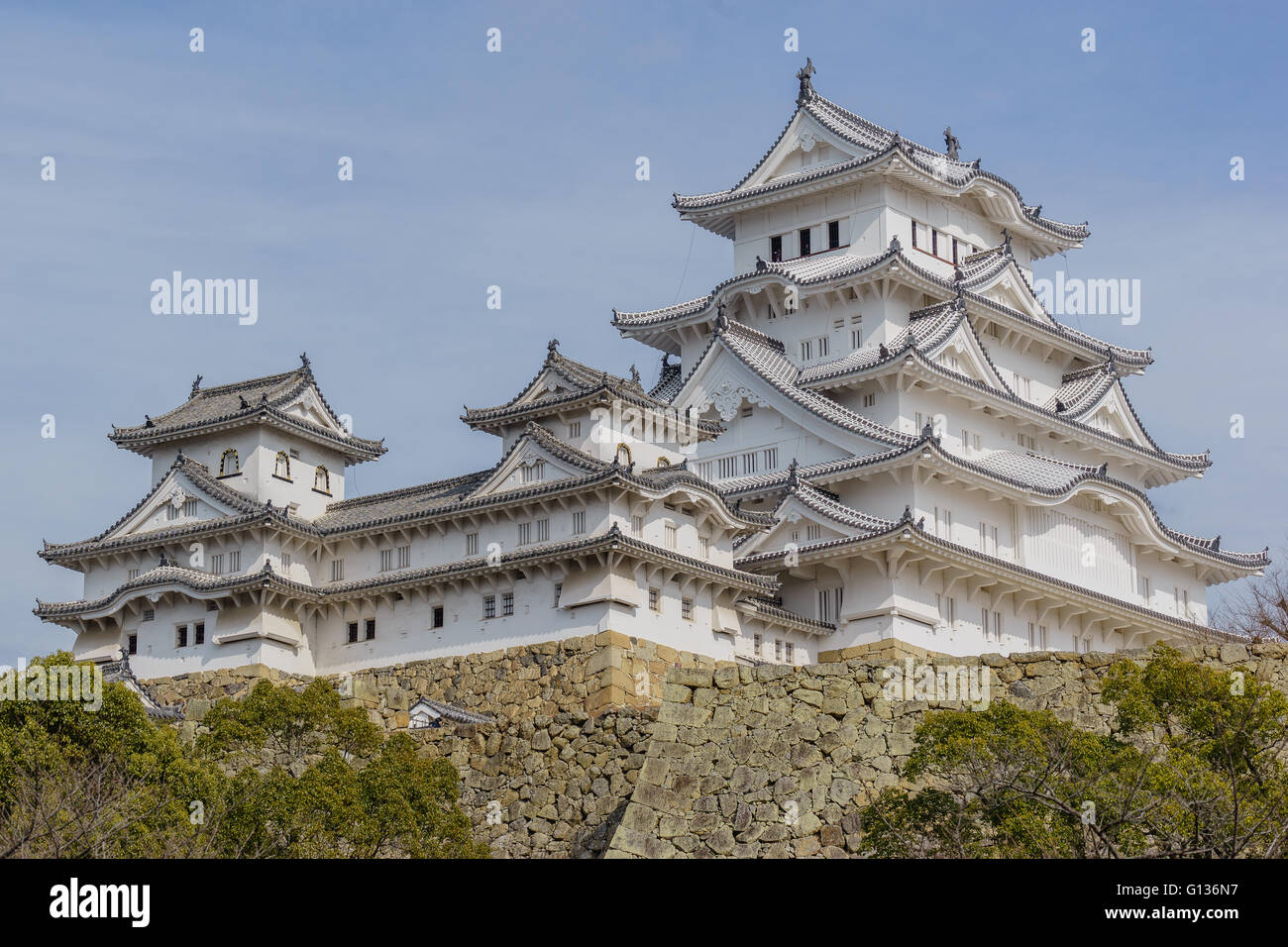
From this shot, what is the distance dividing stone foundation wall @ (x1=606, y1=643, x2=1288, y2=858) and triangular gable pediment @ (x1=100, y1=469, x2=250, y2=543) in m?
19.9

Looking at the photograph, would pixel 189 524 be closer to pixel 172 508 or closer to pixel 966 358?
pixel 172 508

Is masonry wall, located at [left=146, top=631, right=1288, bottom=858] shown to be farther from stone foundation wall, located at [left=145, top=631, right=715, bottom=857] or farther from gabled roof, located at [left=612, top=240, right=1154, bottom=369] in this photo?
gabled roof, located at [left=612, top=240, right=1154, bottom=369]

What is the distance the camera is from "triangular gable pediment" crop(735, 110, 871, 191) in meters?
61.7

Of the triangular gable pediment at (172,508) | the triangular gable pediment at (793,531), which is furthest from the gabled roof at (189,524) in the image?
the triangular gable pediment at (793,531)

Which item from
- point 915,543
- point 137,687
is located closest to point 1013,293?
point 915,543

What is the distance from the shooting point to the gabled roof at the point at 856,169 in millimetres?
59750

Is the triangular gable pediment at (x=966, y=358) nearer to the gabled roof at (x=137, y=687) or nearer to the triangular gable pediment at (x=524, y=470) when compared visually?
the triangular gable pediment at (x=524, y=470)

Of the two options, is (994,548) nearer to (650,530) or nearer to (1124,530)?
(1124,530)

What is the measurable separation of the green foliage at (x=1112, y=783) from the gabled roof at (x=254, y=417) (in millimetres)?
26568

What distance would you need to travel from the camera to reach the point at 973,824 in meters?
27.1

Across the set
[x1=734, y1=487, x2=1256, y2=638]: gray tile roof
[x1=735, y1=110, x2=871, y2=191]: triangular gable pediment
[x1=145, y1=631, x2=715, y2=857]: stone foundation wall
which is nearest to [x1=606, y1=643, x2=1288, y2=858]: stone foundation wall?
[x1=145, y1=631, x2=715, y2=857]: stone foundation wall

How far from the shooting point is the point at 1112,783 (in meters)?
26.4

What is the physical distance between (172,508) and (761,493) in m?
15.1
